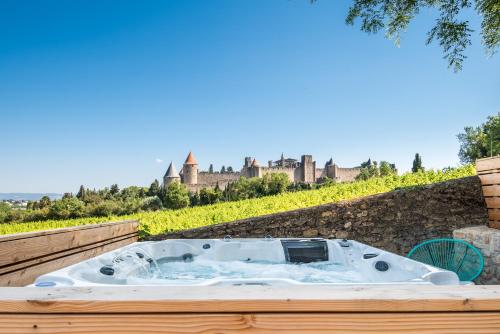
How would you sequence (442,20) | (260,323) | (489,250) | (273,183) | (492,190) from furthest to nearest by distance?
1. (273,183)
2. (442,20)
3. (492,190)
4. (489,250)
5. (260,323)

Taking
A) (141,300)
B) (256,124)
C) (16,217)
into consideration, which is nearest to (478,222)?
(141,300)

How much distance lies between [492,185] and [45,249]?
140 inches

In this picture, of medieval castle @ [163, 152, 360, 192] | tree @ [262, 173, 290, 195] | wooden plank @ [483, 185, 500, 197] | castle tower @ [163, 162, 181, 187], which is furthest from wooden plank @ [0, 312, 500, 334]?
castle tower @ [163, 162, 181, 187]

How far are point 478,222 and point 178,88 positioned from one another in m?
9.87

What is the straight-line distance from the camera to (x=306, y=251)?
2783 millimetres

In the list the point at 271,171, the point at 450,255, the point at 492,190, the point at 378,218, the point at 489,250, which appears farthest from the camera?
the point at 271,171

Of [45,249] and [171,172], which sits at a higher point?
[171,172]

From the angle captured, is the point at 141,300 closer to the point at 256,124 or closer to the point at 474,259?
the point at 474,259

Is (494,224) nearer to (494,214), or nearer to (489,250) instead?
(494,214)

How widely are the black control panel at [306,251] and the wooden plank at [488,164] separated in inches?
62.5

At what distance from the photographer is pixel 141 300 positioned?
703 millimetres

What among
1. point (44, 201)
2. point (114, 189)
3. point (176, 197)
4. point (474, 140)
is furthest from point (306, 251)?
point (474, 140)

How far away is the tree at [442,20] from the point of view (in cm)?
426

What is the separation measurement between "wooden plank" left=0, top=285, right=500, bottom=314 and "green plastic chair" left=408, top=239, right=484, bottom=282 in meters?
1.63
